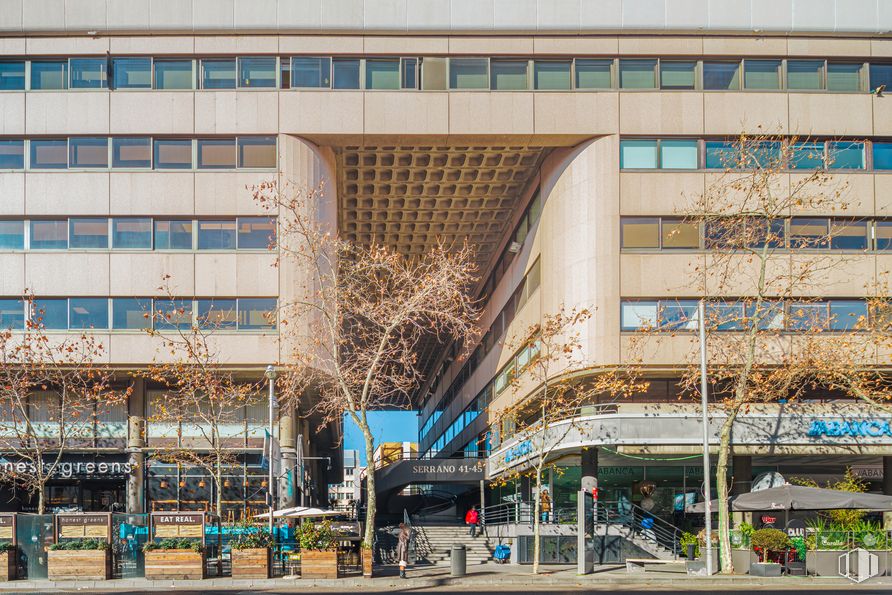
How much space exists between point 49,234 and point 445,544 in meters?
22.4

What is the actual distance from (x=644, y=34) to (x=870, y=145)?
10312 mm

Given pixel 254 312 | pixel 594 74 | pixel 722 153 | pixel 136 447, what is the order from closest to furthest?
pixel 722 153
pixel 594 74
pixel 254 312
pixel 136 447

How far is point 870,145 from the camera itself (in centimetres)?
4191

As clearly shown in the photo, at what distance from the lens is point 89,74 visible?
4403 centimetres

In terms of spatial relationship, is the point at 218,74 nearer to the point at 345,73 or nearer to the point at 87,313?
the point at 345,73

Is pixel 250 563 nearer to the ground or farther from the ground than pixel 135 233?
nearer to the ground

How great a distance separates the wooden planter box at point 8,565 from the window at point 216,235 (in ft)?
52.3

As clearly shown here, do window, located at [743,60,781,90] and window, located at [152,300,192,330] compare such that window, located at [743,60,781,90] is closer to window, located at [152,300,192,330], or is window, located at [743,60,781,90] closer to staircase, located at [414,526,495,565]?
staircase, located at [414,526,495,565]

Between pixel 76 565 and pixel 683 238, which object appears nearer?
pixel 76 565

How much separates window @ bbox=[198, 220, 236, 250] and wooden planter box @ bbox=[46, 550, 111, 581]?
15.8 metres

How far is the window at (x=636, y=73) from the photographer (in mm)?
42750

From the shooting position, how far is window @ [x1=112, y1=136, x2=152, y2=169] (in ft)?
144

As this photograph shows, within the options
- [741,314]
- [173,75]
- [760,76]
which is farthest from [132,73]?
[741,314]

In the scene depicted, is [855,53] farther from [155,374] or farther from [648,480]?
[155,374]
